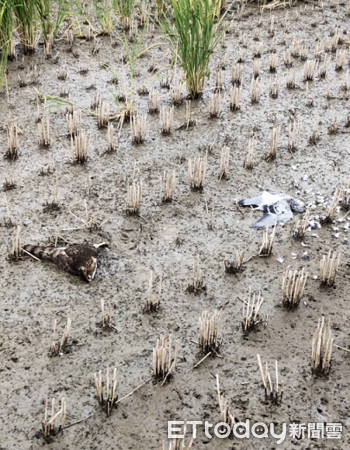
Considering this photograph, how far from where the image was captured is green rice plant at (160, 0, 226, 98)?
14.4ft

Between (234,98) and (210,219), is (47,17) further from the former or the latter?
(210,219)

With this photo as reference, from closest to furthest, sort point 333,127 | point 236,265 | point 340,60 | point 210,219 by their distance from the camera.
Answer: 1. point 236,265
2. point 210,219
3. point 333,127
4. point 340,60

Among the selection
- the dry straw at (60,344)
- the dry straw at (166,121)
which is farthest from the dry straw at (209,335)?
the dry straw at (166,121)

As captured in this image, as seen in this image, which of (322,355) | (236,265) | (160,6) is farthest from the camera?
(160,6)

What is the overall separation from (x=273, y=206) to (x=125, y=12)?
13.5ft

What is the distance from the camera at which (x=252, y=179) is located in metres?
3.82

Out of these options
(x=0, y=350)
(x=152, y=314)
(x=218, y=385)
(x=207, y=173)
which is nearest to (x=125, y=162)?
(x=207, y=173)

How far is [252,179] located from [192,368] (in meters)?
1.84

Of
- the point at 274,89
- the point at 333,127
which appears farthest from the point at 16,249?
the point at 274,89

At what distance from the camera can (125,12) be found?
642 centimetres

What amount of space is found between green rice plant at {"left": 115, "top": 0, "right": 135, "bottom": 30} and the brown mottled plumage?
14.1 feet

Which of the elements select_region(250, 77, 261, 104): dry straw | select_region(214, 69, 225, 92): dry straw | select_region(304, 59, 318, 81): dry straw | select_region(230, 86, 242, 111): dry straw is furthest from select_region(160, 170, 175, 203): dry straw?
select_region(304, 59, 318, 81): dry straw

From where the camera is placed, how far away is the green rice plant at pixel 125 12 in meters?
6.40

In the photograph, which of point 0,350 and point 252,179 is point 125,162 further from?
point 0,350
